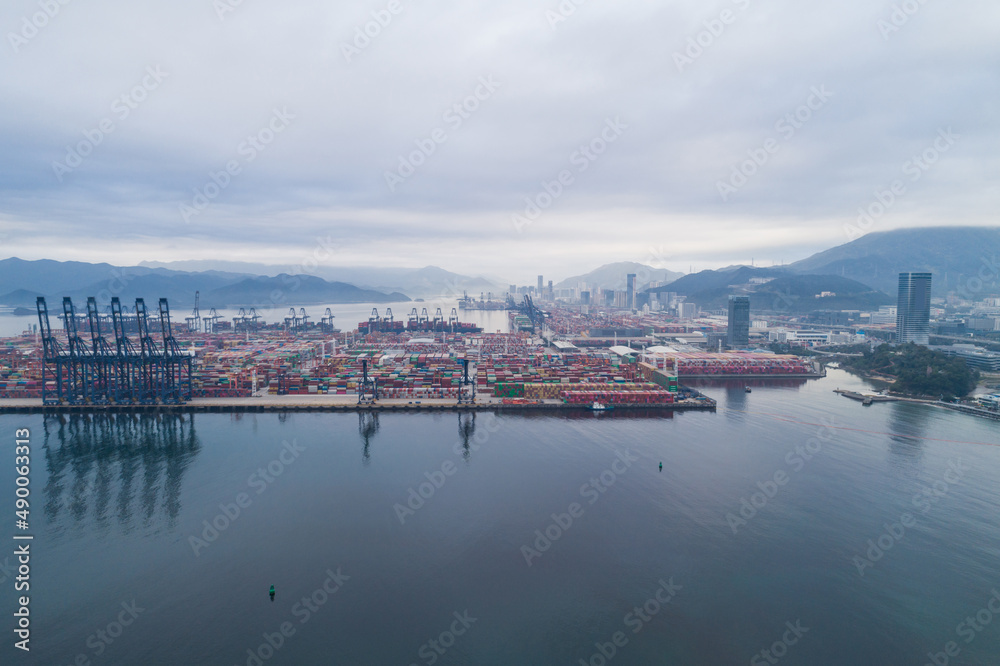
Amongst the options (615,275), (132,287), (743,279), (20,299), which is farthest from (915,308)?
(615,275)

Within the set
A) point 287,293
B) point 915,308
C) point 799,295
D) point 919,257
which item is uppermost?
point 919,257

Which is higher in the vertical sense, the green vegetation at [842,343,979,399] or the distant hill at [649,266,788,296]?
the distant hill at [649,266,788,296]

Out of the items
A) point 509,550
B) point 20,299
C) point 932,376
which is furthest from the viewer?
point 20,299

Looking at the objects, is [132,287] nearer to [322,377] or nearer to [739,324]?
[322,377]

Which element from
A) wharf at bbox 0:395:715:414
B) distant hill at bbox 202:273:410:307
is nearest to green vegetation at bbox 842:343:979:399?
wharf at bbox 0:395:715:414

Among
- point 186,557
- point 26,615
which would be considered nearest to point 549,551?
point 186,557

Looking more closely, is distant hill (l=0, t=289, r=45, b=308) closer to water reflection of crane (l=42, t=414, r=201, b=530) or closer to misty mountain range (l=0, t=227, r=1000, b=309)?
misty mountain range (l=0, t=227, r=1000, b=309)

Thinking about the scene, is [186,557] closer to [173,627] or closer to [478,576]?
[173,627]
